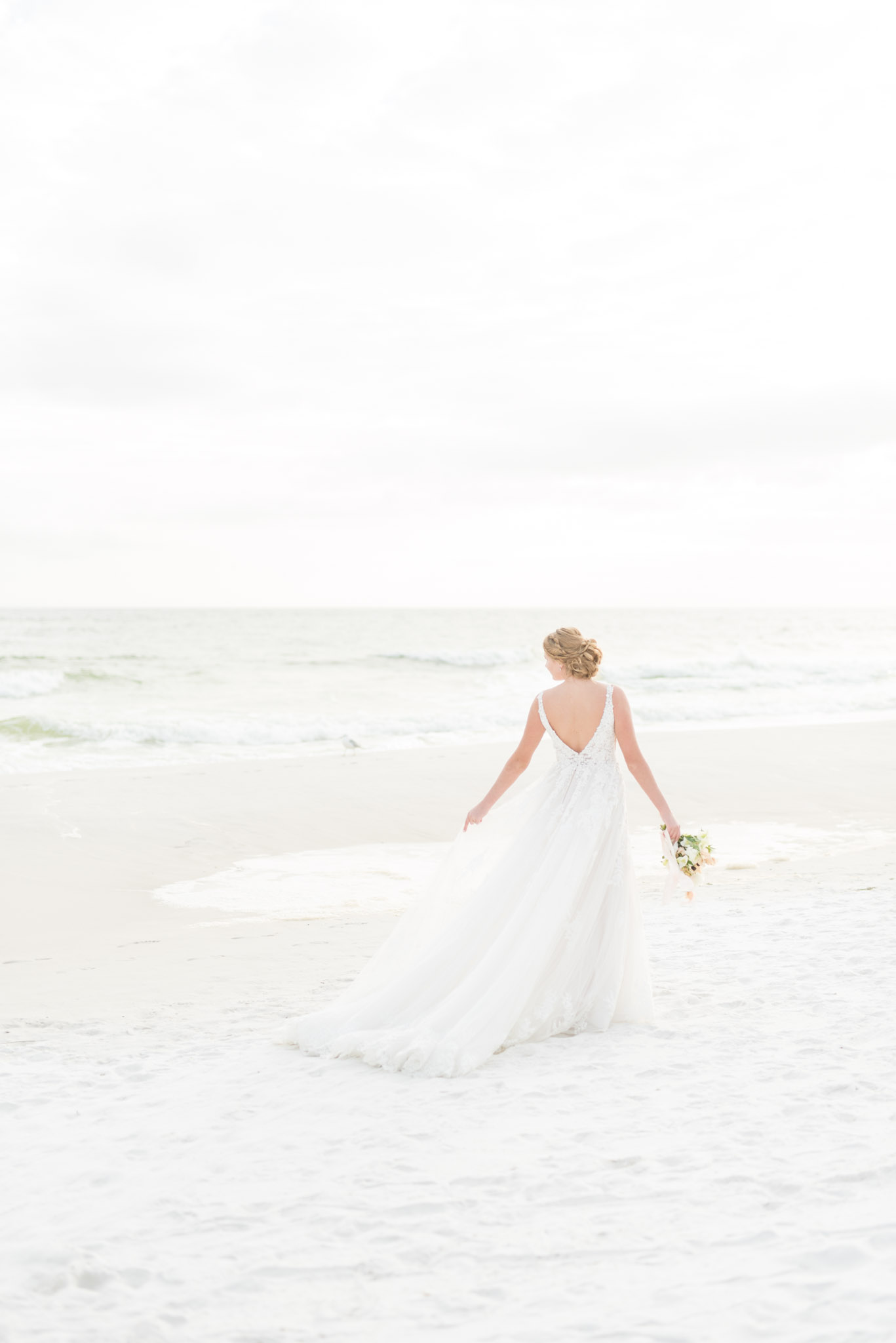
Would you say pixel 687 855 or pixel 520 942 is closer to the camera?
pixel 520 942

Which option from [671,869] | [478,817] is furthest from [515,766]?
[671,869]

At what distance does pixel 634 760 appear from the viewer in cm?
485

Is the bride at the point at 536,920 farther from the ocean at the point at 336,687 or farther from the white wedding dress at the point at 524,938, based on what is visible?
the ocean at the point at 336,687

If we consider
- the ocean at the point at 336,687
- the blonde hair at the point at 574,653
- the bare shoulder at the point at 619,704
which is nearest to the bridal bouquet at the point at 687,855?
the bare shoulder at the point at 619,704

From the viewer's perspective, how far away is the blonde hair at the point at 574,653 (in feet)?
15.8

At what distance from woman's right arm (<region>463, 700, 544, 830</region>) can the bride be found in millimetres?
12

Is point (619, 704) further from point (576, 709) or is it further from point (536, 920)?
point (536, 920)

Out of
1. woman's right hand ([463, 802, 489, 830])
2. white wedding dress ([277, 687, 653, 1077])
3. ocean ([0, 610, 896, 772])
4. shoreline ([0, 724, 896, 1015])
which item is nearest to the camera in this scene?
white wedding dress ([277, 687, 653, 1077])

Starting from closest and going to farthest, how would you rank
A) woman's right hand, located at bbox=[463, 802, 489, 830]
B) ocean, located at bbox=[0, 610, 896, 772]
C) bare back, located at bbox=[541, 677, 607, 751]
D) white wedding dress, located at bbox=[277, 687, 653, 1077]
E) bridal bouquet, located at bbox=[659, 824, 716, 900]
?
white wedding dress, located at bbox=[277, 687, 653, 1077] < bridal bouquet, located at bbox=[659, 824, 716, 900] < bare back, located at bbox=[541, 677, 607, 751] < woman's right hand, located at bbox=[463, 802, 489, 830] < ocean, located at bbox=[0, 610, 896, 772]

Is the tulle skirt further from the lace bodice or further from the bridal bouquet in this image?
the bridal bouquet

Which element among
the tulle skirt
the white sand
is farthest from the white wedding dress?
the white sand

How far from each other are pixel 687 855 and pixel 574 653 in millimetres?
1110

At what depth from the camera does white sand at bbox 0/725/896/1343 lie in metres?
2.69

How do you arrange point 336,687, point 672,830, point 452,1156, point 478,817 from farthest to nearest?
point 336,687, point 478,817, point 672,830, point 452,1156
